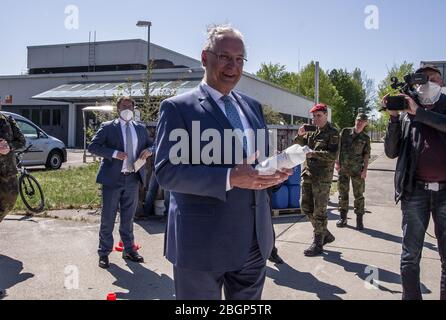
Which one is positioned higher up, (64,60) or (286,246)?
(64,60)

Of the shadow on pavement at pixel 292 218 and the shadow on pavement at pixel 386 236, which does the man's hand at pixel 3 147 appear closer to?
the shadow on pavement at pixel 292 218

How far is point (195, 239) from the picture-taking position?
221 cm

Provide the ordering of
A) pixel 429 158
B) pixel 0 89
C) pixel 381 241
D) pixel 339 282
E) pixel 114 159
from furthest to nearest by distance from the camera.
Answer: pixel 0 89
pixel 381 241
pixel 114 159
pixel 339 282
pixel 429 158

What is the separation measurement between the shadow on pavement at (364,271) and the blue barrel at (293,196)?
258 centimetres

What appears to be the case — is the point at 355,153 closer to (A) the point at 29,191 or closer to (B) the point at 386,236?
(B) the point at 386,236

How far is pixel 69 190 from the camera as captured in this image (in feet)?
35.2

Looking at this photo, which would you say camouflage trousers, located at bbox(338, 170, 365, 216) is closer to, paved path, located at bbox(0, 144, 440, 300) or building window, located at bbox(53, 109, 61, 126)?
paved path, located at bbox(0, 144, 440, 300)

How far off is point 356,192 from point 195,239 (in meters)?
6.09

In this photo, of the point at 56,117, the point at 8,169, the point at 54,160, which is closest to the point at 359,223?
the point at 8,169

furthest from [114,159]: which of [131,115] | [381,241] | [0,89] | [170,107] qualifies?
[0,89]

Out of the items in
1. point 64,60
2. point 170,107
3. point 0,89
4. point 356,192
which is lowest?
point 356,192

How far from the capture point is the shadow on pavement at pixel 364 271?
4586 millimetres

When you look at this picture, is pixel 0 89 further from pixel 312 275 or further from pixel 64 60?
pixel 312 275

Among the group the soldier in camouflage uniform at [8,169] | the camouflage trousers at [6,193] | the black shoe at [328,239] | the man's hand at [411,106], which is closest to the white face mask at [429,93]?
the man's hand at [411,106]
